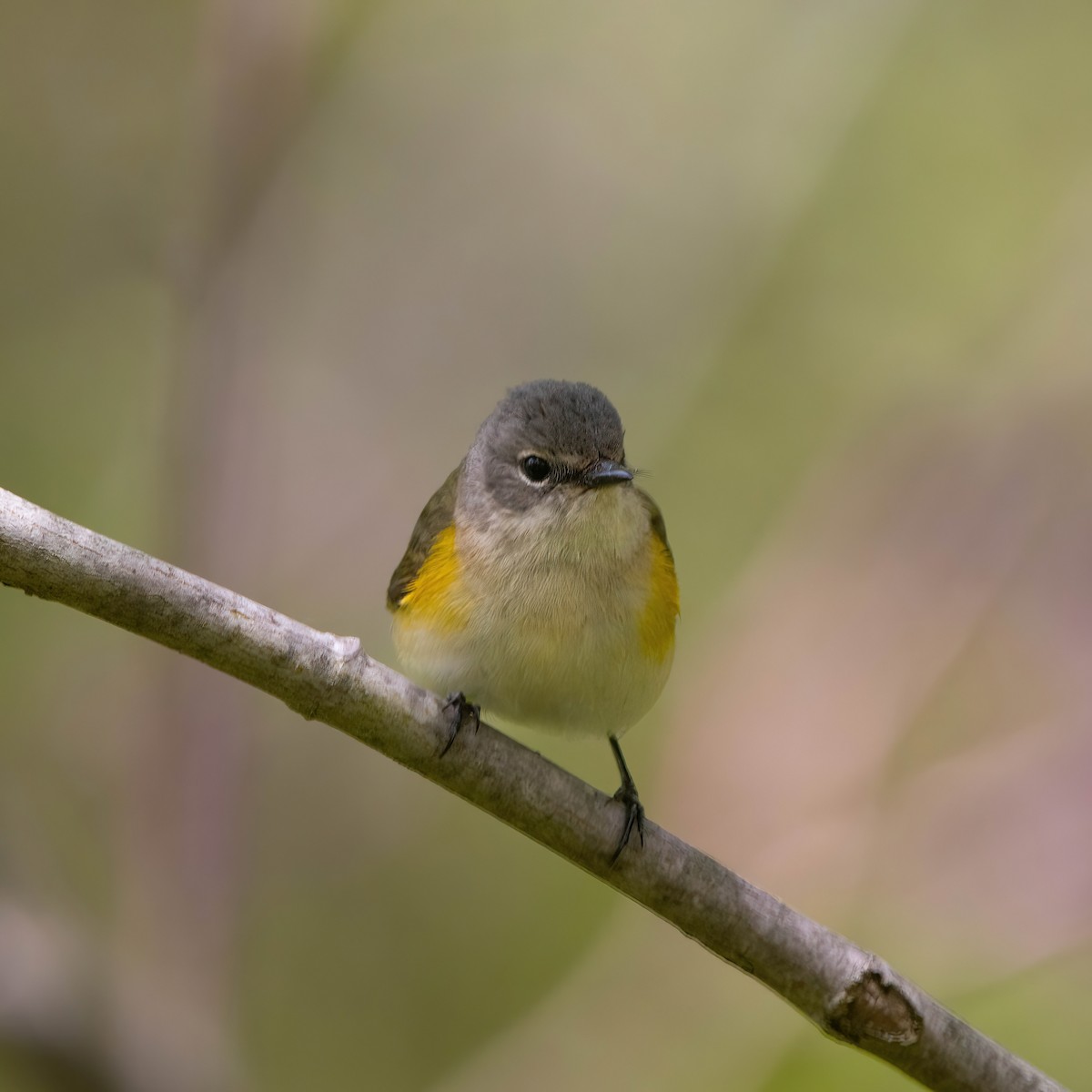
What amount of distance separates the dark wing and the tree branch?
41.8 inches

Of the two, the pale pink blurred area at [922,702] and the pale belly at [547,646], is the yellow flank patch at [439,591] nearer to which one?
the pale belly at [547,646]

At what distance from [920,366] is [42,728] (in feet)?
14.8

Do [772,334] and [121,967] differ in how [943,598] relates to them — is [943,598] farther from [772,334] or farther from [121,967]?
[121,967]

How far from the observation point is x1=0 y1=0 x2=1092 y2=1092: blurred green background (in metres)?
4.34

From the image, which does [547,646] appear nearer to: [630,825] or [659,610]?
[659,610]

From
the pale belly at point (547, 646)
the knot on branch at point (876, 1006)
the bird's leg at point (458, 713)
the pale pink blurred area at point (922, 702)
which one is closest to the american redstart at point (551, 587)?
the pale belly at point (547, 646)

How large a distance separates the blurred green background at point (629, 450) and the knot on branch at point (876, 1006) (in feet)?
5.40

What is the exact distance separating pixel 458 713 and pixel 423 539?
1148mm

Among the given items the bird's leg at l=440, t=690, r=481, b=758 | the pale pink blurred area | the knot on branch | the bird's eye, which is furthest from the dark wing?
the knot on branch

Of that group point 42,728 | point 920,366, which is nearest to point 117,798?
point 42,728

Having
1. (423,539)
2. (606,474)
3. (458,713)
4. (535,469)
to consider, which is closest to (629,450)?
(423,539)

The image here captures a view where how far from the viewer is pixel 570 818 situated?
2.73m

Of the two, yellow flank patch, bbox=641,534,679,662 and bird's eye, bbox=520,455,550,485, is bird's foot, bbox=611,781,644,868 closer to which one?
yellow flank patch, bbox=641,534,679,662

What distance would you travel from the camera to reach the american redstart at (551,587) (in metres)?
3.24
